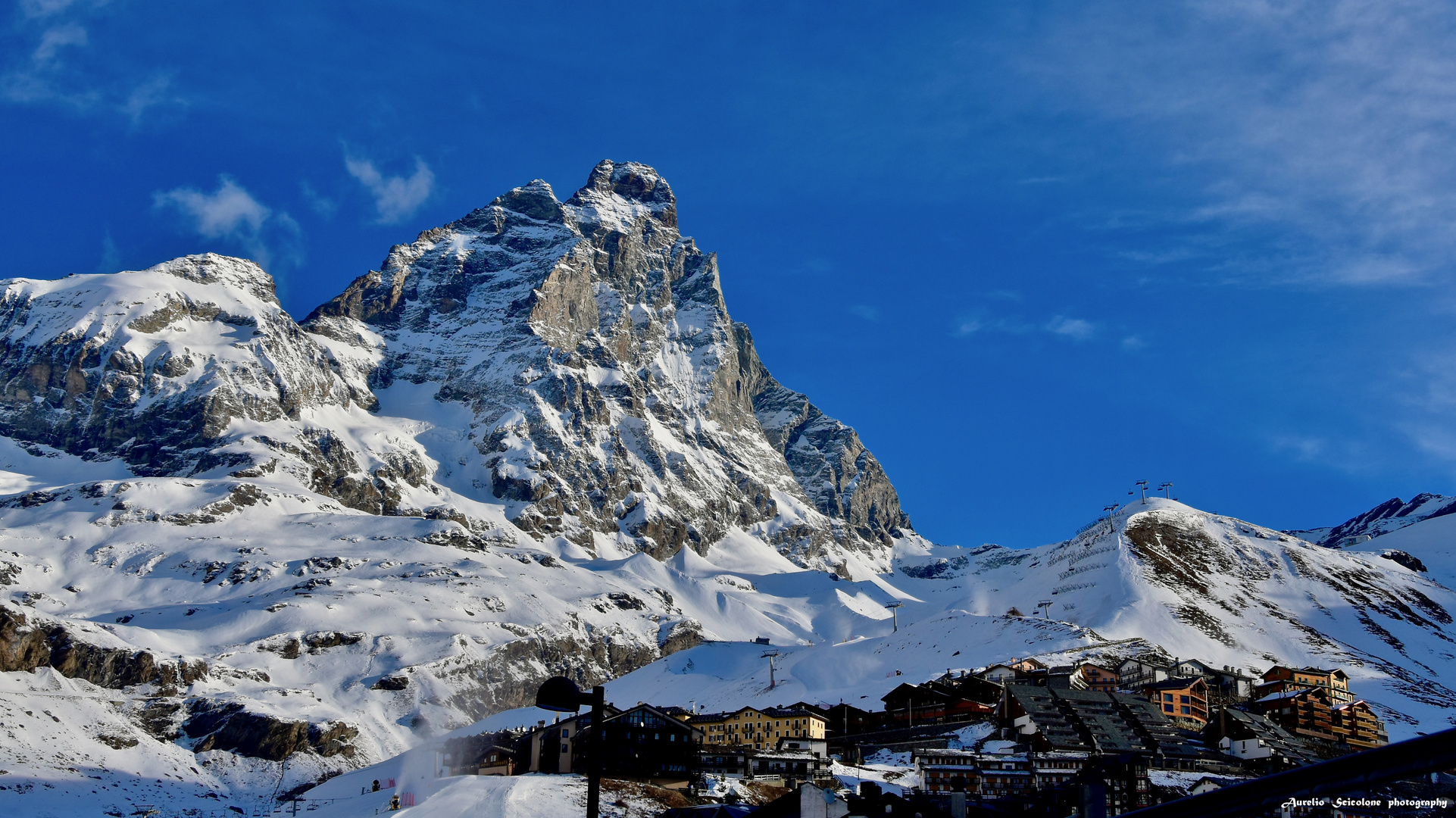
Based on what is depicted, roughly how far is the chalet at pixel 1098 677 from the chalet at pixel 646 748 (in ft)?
163

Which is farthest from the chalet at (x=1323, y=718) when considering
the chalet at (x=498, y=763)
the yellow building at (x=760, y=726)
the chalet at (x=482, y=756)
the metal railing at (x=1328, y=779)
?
the metal railing at (x=1328, y=779)

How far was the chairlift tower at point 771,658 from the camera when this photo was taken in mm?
141962

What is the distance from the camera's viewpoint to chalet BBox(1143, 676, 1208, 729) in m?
103

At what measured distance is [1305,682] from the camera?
118 meters

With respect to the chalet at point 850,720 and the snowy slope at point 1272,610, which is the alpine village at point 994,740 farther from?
the snowy slope at point 1272,610

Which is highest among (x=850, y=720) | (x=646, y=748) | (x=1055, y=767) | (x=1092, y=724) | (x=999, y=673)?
(x=999, y=673)

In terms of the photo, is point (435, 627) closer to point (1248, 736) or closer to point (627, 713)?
point (627, 713)

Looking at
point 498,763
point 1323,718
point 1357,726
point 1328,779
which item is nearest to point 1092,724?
point 1323,718

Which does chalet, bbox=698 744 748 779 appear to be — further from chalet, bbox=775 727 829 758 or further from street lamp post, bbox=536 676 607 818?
street lamp post, bbox=536 676 607 818

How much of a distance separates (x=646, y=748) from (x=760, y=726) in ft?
86.3

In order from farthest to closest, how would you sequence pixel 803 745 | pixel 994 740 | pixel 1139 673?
1. pixel 1139 673
2. pixel 803 745
3. pixel 994 740

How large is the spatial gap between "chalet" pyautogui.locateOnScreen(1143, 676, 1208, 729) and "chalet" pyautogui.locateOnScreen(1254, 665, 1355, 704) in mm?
9794

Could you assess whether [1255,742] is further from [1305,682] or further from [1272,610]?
[1272,610]

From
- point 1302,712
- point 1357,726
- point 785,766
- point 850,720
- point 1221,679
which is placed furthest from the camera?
point 1221,679
